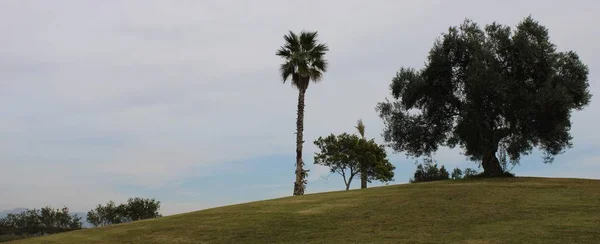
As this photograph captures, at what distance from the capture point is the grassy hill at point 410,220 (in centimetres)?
1919

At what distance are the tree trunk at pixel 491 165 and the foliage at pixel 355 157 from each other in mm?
27768

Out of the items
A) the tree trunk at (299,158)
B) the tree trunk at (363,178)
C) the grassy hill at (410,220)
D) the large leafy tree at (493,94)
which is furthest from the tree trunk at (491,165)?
the tree trunk at (363,178)

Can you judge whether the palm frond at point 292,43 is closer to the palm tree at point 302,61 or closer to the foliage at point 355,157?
the palm tree at point 302,61

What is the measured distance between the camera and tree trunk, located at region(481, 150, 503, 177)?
39.2 metres

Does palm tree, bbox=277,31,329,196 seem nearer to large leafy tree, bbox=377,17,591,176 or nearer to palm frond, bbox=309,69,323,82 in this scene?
palm frond, bbox=309,69,323,82

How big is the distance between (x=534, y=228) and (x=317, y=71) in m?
33.7

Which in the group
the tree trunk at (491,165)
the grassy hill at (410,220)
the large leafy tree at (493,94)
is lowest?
the grassy hill at (410,220)

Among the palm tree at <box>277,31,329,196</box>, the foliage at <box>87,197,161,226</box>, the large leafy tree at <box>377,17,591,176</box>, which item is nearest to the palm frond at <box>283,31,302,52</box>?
the palm tree at <box>277,31,329,196</box>

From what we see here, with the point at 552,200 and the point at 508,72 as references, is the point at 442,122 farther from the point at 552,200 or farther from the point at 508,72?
the point at 552,200

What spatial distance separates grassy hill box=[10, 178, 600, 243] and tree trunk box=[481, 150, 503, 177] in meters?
6.33

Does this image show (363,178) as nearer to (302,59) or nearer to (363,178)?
(363,178)

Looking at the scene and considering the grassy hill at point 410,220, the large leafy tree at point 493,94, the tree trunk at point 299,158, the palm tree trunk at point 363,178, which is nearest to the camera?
the grassy hill at point 410,220

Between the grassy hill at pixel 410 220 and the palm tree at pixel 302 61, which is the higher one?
the palm tree at pixel 302 61

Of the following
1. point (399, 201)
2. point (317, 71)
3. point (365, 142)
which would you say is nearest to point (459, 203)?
point (399, 201)
